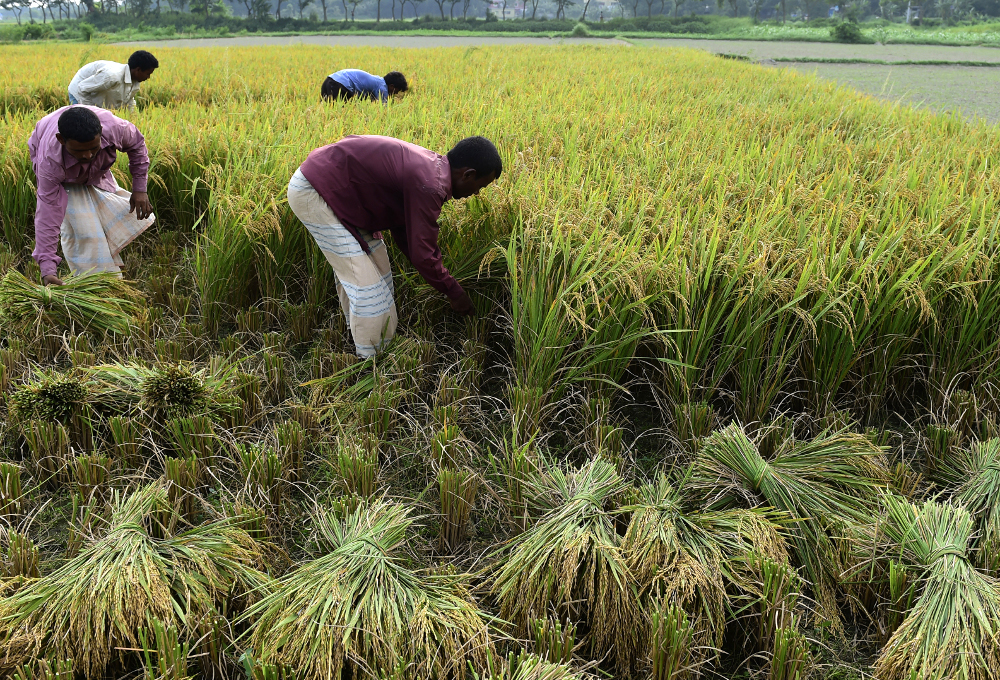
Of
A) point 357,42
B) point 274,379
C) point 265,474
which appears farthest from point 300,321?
point 357,42

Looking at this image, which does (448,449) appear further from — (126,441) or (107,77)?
(107,77)

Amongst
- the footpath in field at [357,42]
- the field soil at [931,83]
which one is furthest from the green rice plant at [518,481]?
the footpath in field at [357,42]

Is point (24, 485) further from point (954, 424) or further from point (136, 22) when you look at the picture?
point (136, 22)

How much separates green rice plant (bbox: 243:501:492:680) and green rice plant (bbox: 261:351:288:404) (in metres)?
1.02

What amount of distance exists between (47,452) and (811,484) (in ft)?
7.99

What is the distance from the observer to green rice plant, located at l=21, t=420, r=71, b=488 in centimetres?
214

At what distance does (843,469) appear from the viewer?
204cm

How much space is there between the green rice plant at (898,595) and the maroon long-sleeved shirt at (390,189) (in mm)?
1675

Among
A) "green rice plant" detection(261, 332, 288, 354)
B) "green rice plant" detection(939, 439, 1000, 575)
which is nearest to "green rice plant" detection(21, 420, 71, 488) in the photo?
"green rice plant" detection(261, 332, 288, 354)

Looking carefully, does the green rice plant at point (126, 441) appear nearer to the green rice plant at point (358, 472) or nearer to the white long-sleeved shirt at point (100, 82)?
the green rice plant at point (358, 472)

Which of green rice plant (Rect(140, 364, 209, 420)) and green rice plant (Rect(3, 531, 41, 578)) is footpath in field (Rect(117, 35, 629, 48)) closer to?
green rice plant (Rect(140, 364, 209, 420))

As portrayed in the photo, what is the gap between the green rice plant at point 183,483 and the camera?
197 centimetres

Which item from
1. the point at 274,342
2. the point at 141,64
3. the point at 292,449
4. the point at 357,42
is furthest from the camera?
the point at 357,42

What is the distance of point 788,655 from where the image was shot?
1547 millimetres
